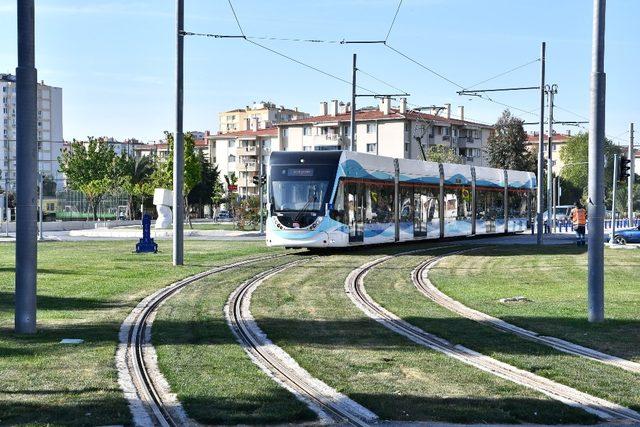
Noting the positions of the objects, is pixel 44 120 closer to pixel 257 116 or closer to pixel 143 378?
pixel 257 116

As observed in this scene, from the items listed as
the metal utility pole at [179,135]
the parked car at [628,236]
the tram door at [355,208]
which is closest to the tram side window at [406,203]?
Answer: the tram door at [355,208]

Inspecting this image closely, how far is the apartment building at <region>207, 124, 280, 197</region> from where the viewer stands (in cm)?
12025

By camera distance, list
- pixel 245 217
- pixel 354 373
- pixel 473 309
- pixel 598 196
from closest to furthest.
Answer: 1. pixel 354 373
2. pixel 598 196
3. pixel 473 309
4. pixel 245 217

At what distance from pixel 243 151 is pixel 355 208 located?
9567 cm

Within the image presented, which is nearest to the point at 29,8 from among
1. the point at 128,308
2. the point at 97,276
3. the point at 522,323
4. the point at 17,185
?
the point at 17,185

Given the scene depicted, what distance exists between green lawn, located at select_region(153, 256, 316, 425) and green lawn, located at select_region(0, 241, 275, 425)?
61 centimetres

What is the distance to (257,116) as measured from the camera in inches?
5955

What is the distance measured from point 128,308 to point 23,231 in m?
3.24

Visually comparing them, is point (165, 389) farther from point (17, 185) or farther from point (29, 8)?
point (29, 8)

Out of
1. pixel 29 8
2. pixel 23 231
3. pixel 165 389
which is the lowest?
pixel 165 389

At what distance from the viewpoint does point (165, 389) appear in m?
8.48

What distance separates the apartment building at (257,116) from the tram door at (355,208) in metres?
114

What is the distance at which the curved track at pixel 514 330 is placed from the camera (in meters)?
10.0

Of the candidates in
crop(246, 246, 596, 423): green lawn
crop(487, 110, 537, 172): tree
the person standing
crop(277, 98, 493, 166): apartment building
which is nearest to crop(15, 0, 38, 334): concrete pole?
crop(246, 246, 596, 423): green lawn
